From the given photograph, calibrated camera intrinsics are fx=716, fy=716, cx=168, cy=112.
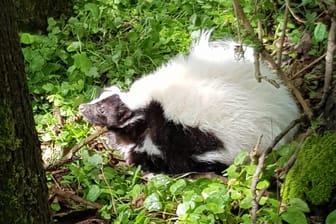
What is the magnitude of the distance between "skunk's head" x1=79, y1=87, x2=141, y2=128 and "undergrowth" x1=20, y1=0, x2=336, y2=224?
0.63 feet

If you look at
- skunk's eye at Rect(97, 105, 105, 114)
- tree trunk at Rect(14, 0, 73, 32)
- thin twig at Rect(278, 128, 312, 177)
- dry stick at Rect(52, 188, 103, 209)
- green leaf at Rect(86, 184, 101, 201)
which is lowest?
dry stick at Rect(52, 188, 103, 209)

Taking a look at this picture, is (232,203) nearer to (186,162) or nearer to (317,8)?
(186,162)

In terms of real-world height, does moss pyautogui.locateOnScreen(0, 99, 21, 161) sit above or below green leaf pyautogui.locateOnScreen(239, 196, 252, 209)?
above

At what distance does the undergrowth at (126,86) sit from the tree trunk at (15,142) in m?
0.84

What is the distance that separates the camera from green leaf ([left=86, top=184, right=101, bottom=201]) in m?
4.06

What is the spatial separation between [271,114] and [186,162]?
0.58m

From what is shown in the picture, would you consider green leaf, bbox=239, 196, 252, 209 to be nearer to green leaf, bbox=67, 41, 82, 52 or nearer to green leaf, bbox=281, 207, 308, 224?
green leaf, bbox=281, 207, 308, 224

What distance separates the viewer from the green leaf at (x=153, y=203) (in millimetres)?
3746

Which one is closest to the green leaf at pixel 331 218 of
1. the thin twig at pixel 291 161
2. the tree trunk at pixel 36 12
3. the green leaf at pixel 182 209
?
the thin twig at pixel 291 161

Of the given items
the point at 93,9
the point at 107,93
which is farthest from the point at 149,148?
the point at 93,9

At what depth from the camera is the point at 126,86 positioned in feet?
17.2

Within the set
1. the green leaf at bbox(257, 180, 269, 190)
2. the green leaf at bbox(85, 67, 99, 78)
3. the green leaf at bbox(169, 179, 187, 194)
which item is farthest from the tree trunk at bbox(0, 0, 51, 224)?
the green leaf at bbox(85, 67, 99, 78)

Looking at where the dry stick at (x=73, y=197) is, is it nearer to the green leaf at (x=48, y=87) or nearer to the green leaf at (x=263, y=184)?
the green leaf at (x=263, y=184)

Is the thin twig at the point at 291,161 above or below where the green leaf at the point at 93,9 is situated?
below
